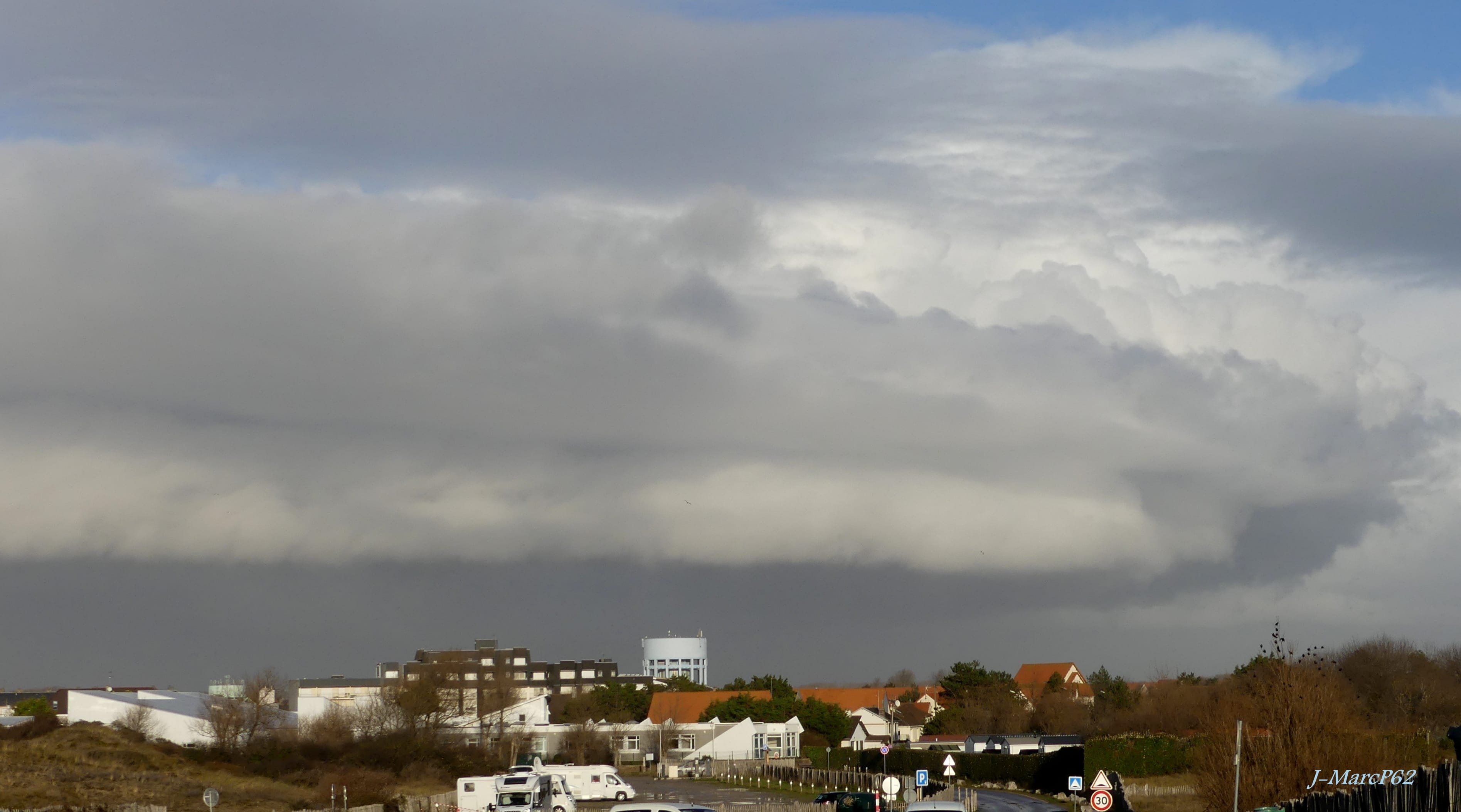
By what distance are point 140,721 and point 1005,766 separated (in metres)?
73.5

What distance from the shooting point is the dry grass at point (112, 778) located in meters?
76.7

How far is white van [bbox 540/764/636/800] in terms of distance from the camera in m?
82.1

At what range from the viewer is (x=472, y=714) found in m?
149

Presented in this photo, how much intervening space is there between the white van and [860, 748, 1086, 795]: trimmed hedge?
17912mm

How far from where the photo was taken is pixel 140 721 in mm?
119562

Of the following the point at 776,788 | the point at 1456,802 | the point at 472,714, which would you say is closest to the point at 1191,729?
the point at 776,788

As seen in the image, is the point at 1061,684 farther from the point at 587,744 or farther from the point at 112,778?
the point at 112,778

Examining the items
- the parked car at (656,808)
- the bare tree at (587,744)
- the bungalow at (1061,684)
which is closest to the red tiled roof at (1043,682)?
the bungalow at (1061,684)

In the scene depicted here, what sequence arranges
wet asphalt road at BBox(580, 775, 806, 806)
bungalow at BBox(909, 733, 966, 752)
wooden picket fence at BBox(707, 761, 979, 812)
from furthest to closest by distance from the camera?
bungalow at BBox(909, 733, 966, 752), wet asphalt road at BBox(580, 775, 806, 806), wooden picket fence at BBox(707, 761, 979, 812)

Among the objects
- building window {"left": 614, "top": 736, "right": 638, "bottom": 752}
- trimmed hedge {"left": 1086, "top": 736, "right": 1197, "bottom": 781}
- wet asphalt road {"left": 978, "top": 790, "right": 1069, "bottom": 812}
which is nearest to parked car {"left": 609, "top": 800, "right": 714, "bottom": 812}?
wet asphalt road {"left": 978, "top": 790, "right": 1069, "bottom": 812}

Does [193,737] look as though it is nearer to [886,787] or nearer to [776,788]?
[776,788]

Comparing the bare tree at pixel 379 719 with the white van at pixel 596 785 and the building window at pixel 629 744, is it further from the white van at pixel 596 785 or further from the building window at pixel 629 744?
the white van at pixel 596 785

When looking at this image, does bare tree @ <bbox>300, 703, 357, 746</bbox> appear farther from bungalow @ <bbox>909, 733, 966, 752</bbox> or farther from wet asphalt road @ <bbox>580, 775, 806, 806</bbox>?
bungalow @ <bbox>909, 733, 966, 752</bbox>

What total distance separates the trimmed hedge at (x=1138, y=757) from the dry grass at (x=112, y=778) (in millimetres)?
44031
